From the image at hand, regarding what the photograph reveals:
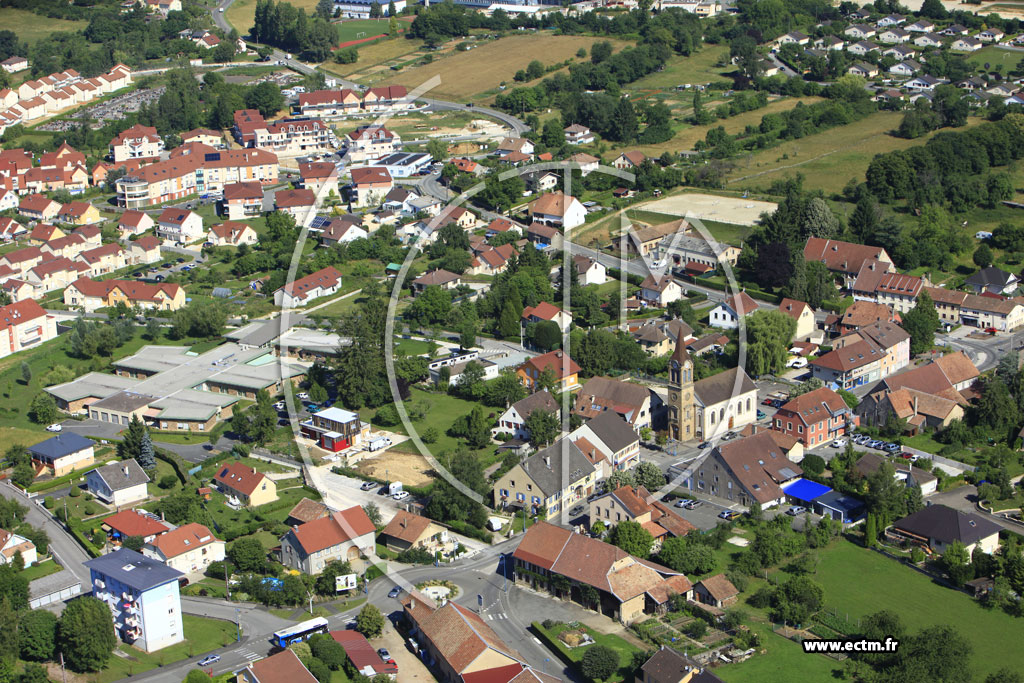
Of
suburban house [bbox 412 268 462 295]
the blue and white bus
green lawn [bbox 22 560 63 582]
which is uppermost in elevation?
suburban house [bbox 412 268 462 295]

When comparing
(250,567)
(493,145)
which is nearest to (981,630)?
(250,567)

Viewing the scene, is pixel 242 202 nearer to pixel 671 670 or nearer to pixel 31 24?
pixel 671 670

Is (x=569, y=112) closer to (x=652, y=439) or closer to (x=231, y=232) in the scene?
(x=231, y=232)

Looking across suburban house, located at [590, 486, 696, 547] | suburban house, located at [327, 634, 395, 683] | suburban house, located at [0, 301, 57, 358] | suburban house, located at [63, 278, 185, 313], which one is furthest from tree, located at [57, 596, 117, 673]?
suburban house, located at [63, 278, 185, 313]

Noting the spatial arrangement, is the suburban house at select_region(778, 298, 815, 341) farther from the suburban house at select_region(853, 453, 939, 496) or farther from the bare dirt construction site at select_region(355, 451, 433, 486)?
the bare dirt construction site at select_region(355, 451, 433, 486)

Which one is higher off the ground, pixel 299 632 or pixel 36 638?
pixel 36 638

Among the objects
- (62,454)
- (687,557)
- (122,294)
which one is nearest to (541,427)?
(687,557)
